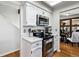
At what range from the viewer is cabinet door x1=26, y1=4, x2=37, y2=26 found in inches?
102

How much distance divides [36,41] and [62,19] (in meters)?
5.68

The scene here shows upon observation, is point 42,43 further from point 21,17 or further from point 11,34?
point 11,34

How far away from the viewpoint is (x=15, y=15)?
3.82 m

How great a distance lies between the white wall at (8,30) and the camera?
128 inches

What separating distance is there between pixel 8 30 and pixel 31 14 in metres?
1.34

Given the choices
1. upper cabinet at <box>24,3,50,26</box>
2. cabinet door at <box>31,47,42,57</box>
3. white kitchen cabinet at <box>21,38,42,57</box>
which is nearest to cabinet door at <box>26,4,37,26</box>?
upper cabinet at <box>24,3,50,26</box>

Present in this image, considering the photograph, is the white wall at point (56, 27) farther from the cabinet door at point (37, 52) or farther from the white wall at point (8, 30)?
the white wall at point (8, 30)

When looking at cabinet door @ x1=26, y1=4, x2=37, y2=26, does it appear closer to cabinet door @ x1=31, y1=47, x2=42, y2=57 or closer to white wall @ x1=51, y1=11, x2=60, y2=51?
cabinet door @ x1=31, y1=47, x2=42, y2=57

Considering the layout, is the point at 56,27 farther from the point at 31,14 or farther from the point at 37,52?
the point at 37,52

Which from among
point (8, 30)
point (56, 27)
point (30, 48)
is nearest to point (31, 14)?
point (30, 48)

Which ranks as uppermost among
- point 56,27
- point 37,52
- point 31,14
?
point 31,14

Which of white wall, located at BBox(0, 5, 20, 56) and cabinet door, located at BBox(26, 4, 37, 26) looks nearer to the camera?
cabinet door, located at BBox(26, 4, 37, 26)

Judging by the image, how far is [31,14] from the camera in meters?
2.70

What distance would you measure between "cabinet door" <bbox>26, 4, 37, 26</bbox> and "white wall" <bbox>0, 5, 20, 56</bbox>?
3.82ft
